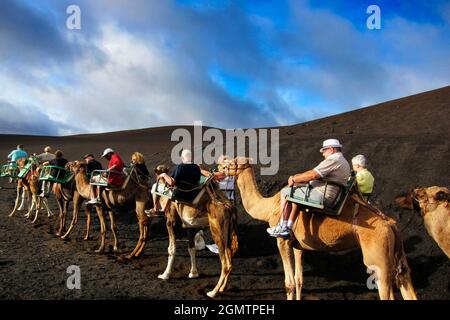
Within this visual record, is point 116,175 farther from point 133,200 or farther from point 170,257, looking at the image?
point 170,257

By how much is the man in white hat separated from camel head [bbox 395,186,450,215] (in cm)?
137

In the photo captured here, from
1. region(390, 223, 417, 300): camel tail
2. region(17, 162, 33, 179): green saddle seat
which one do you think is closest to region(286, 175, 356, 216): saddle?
region(390, 223, 417, 300): camel tail

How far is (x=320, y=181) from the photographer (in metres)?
8.16

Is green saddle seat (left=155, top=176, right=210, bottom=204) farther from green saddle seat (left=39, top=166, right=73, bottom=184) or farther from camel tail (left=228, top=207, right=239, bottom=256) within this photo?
green saddle seat (left=39, top=166, right=73, bottom=184)

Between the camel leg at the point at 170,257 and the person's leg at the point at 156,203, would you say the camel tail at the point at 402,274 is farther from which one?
the person's leg at the point at 156,203

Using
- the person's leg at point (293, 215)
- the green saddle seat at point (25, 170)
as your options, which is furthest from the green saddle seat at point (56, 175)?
the person's leg at point (293, 215)

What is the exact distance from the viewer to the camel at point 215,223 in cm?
987

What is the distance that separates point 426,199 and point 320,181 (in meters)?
1.97

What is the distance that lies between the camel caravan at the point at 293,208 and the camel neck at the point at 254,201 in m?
0.02

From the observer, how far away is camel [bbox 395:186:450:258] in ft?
25.9

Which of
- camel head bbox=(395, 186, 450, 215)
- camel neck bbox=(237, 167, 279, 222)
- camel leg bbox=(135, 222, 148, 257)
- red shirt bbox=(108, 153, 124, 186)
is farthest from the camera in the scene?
red shirt bbox=(108, 153, 124, 186)

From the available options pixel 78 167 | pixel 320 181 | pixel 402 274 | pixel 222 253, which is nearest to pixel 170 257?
pixel 222 253
